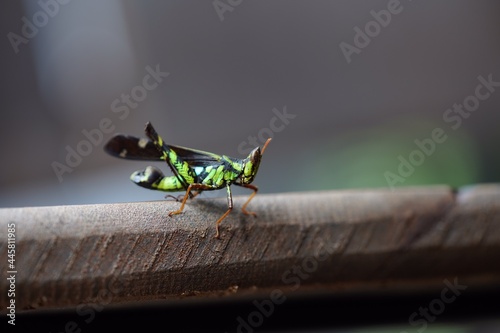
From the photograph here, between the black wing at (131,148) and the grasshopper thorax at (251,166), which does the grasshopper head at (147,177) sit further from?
the grasshopper thorax at (251,166)

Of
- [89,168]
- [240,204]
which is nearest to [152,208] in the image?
[240,204]

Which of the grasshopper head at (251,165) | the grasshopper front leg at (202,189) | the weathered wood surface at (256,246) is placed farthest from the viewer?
the grasshopper head at (251,165)

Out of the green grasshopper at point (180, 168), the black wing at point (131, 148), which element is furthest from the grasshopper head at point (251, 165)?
the black wing at point (131, 148)

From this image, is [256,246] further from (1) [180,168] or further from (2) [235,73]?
(2) [235,73]

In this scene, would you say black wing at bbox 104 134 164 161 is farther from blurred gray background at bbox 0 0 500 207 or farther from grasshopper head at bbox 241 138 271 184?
blurred gray background at bbox 0 0 500 207

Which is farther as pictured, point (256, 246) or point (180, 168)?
point (180, 168)

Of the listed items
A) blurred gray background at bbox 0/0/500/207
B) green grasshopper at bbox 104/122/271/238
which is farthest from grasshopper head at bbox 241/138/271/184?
blurred gray background at bbox 0/0/500/207

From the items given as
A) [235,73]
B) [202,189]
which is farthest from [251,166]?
[235,73]
